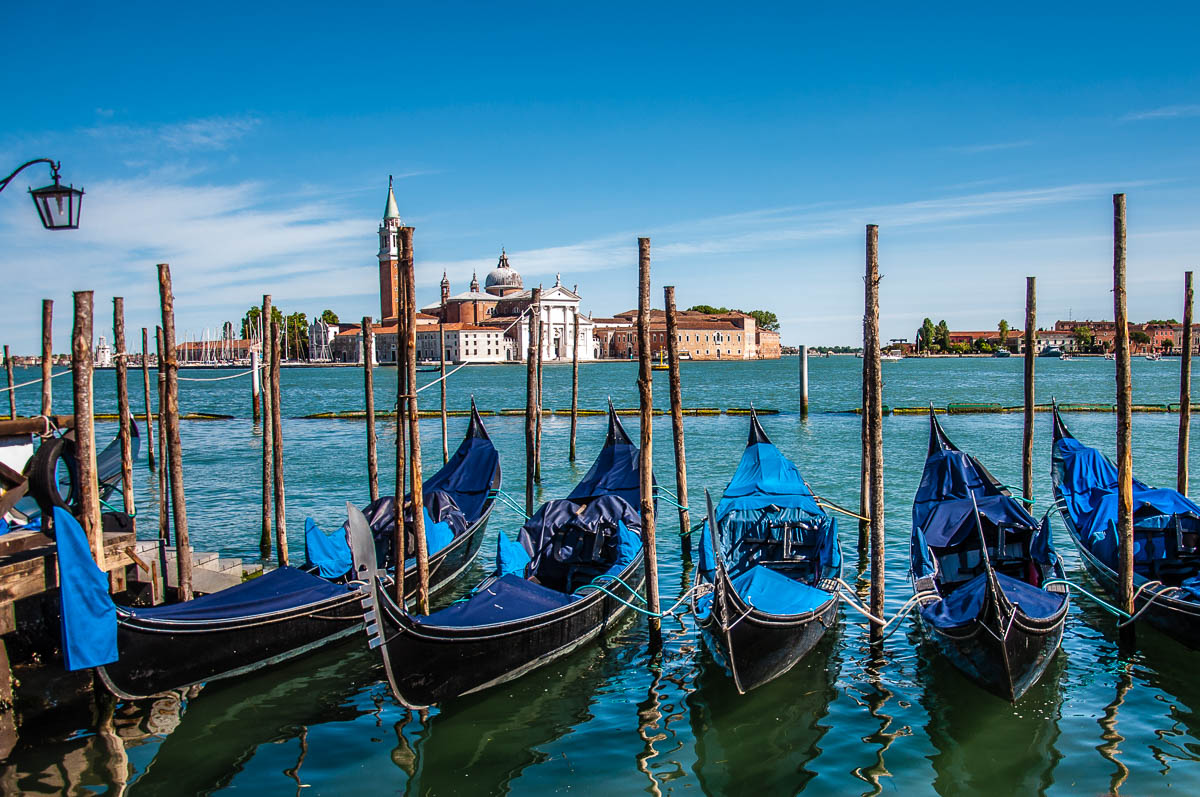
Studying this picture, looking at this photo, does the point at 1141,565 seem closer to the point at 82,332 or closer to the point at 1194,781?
the point at 1194,781

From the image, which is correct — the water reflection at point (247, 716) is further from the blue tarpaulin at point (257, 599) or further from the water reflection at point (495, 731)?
the water reflection at point (495, 731)

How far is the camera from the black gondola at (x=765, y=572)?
17.2ft

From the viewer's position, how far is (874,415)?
625 centimetres

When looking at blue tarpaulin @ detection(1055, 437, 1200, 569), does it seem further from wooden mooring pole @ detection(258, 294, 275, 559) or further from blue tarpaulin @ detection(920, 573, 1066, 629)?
wooden mooring pole @ detection(258, 294, 275, 559)

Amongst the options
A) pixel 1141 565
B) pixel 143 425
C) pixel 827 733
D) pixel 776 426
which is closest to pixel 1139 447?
pixel 776 426

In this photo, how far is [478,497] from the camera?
9344mm

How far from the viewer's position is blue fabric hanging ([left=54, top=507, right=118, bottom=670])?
446cm

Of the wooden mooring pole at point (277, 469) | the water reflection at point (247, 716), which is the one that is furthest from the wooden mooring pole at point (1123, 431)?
the wooden mooring pole at point (277, 469)

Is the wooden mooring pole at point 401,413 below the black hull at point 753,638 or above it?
above

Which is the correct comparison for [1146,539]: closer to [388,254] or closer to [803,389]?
[803,389]

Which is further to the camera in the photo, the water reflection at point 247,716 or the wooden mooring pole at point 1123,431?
the wooden mooring pole at point 1123,431

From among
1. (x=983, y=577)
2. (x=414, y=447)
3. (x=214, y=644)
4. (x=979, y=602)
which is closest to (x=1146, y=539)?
(x=983, y=577)

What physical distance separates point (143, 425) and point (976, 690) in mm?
25059

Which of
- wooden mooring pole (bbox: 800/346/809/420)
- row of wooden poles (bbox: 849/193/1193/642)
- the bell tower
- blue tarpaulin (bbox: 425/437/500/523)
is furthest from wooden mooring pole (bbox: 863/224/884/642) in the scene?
the bell tower
